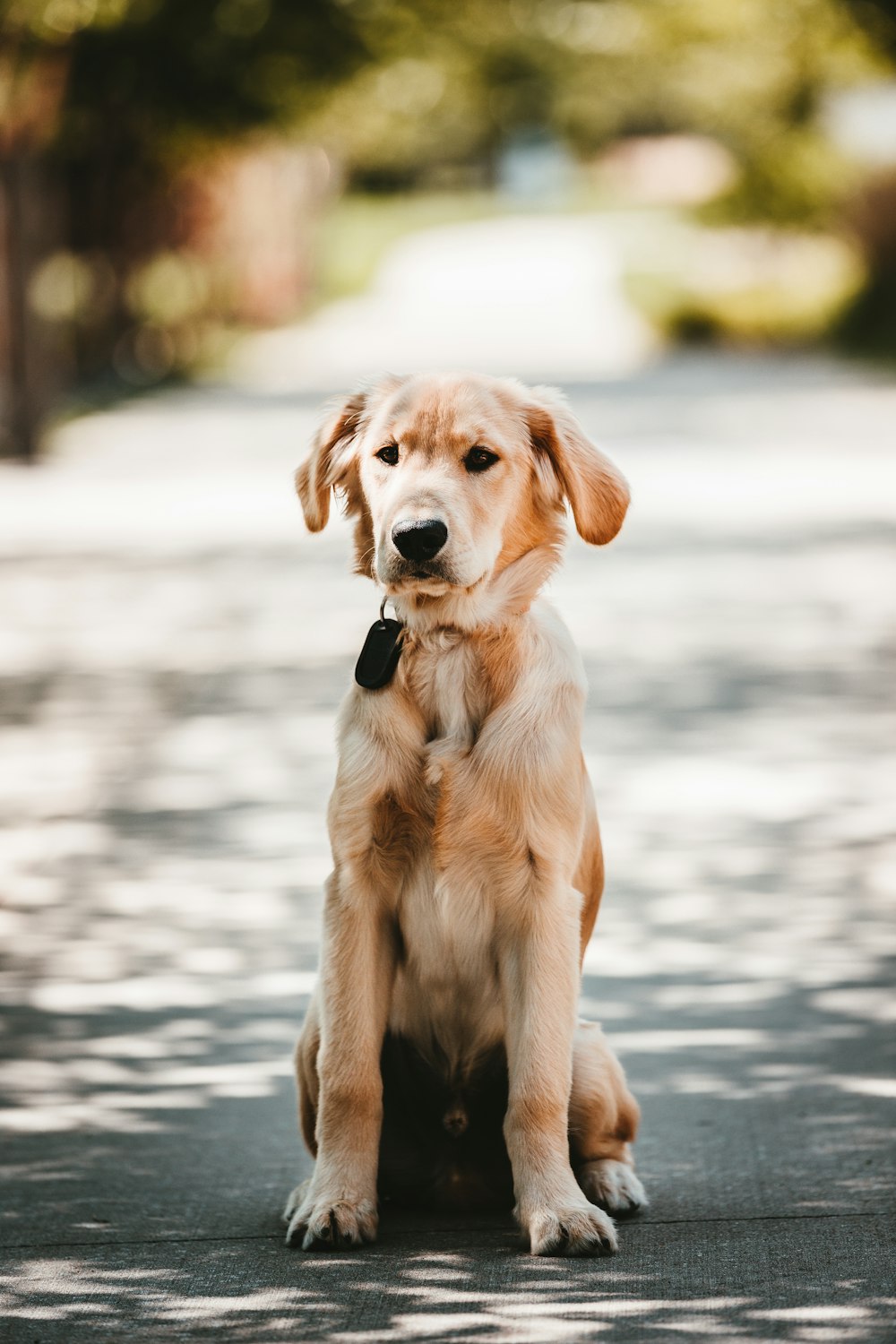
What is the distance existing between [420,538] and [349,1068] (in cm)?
111

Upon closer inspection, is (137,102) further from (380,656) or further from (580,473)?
(380,656)

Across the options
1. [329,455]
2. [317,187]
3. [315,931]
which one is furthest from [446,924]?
[317,187]

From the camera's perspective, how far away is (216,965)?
19.1 feet

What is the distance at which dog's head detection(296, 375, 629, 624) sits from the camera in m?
3.79

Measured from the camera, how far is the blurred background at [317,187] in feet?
68.4

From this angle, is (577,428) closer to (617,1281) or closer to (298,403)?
(617,1281)

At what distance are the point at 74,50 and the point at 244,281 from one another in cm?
1042

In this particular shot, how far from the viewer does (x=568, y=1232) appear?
3.64 meters

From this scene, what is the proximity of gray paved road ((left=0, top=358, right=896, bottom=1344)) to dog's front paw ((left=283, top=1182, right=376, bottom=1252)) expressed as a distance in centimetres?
6

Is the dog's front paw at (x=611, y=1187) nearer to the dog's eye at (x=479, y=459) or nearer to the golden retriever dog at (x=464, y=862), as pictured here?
the golden retriever dog at (x=464, y=862)

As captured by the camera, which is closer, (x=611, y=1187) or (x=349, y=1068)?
(x=349, y=1068)

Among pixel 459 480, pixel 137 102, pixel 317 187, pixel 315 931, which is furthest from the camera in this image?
pixel 317 187

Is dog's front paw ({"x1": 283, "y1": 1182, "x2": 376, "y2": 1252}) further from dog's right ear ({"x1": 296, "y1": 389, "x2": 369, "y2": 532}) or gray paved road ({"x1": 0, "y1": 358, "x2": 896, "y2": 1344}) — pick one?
dog's right ear ({"x1": 296, "y1": 389, "x2": 369, "y2": 532})

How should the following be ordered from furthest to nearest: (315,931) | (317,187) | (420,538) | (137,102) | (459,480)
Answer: (317,187)
(137,102)
(315,931)
(459,480)
(420,538)
